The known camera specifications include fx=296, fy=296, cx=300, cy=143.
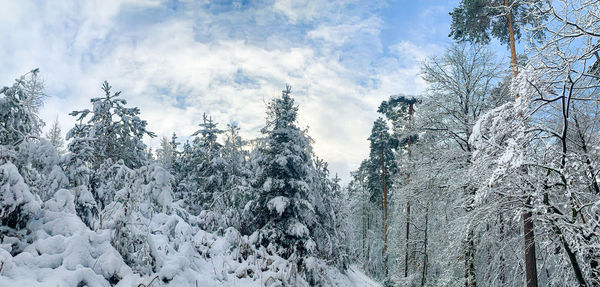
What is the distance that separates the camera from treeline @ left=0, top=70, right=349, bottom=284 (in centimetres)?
487

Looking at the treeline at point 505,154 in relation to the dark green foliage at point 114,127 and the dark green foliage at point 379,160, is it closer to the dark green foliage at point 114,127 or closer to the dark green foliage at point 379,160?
the dark green foliage at point 379,160

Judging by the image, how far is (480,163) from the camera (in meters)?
5.19

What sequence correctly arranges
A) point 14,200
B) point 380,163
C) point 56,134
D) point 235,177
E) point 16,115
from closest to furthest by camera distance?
point 14,200
point 16,115
point 235,177
point 380,163
point 56,134

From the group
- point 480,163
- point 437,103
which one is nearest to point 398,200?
point 437,103

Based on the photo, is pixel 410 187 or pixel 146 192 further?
pixel 410 187

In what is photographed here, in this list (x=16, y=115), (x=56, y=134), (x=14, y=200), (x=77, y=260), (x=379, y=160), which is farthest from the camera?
(x=56, y=134)

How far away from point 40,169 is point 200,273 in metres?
3.56

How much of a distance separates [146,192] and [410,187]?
893cm

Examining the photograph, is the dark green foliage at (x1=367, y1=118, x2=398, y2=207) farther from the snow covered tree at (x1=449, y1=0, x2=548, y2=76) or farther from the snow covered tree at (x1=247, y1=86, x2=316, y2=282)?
the snow covered tree at (x1=247, y1=86, x2=316, y2=282)

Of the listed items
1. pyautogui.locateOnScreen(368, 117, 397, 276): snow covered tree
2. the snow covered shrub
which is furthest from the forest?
pyautogui.locateOnScreen(368, 117, 397, 276): snow covered tree

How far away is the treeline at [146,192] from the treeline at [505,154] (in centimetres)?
423

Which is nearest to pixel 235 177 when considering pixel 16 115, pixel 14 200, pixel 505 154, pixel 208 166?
pixel 208 166

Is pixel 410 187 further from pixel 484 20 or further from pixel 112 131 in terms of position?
pixel 112 131

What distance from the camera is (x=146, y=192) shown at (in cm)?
582
